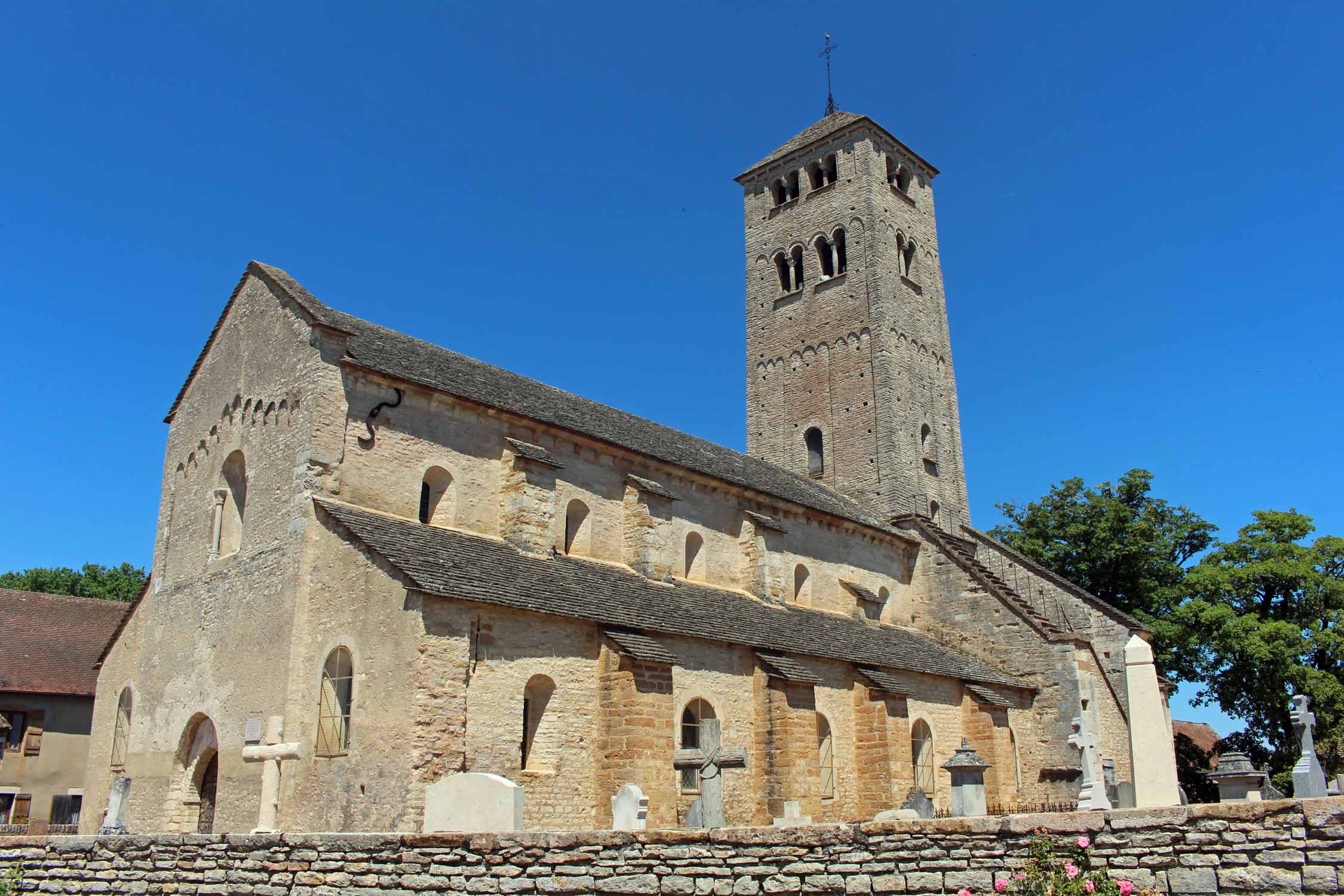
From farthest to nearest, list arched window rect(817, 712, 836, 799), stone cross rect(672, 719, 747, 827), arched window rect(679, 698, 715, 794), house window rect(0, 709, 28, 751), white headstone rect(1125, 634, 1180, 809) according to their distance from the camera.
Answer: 1. house window rect(0, 709, 28, 751)
2. arched window rect(817, 712, 836, 799)
3. arched window rect(679, 698, 715, 794)
4. stone cross rect(672, 719, 747, 827)
5. white headstone rect(1125, 634, 1180, 809)

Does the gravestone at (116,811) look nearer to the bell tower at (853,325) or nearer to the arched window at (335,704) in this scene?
the arched window at (335,704)

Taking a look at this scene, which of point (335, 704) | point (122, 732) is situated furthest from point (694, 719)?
point (122, 732)

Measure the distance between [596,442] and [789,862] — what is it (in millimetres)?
16110

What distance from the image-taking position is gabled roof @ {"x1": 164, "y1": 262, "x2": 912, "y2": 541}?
22.0 meters

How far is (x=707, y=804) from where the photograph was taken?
50.2 ft

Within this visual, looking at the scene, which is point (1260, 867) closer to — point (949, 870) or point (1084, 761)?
point (949, 870)

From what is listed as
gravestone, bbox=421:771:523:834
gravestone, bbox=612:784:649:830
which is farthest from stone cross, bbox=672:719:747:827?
gravestone, bbox=421:771:523:834

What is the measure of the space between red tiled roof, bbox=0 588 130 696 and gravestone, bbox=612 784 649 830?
73.9ft

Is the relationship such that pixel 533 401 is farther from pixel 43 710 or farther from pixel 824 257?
pixel 824 257

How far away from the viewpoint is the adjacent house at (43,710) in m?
29.0

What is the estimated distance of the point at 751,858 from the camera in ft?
31.3

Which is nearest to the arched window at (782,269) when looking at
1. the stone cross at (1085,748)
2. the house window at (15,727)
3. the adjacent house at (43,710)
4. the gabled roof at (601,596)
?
the gabled roof at (601,596)

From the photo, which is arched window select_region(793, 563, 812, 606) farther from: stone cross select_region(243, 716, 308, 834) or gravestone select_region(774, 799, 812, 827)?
stone cross select_region(243, 716, 308, 834)

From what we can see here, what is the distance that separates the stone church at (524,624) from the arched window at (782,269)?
10495 millimetres
